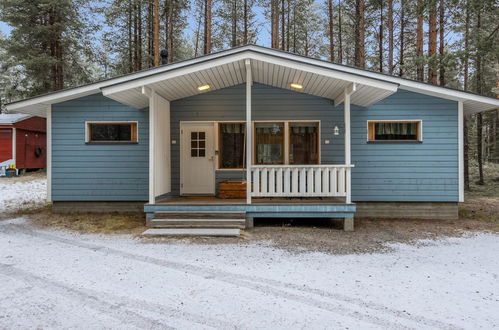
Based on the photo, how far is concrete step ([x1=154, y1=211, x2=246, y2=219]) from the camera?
17.7 ft

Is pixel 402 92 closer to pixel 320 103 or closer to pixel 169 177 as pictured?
pixel 320 103

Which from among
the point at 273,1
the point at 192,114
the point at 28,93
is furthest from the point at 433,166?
the point at 28,93

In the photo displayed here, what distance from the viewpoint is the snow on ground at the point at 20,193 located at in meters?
8.08

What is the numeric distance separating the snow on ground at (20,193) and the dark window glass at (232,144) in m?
5.42

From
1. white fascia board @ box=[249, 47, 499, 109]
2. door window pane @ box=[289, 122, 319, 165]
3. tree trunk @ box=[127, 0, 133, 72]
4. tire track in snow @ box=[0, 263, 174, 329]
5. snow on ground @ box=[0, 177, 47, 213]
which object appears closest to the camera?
tire track in snow @ box=[0, 263, 174, 329]

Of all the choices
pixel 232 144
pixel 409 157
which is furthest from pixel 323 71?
pixel 409 157

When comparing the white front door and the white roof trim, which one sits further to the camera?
the white front door

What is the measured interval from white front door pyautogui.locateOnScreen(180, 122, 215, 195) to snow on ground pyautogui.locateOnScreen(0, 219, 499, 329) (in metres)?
2.55

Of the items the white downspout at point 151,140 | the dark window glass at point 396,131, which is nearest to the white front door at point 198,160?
the white downspout at point 151,140

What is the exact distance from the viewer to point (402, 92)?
645 cm

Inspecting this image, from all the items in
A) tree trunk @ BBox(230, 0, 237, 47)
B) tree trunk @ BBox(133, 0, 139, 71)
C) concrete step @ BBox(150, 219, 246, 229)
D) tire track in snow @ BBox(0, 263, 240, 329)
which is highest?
tree trunk @ BBox(230, 0, 237, 47)

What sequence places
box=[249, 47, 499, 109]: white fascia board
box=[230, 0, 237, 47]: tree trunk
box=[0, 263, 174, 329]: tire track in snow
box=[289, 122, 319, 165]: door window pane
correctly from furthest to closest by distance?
box=[230, 0, 237, 47]: tree trunk < box=[289, 122, 319, 165]: door window pane < box=[249, 47, 499, 109]: white fascia board < box=[0, 263, 174, 329]: tire track in snow

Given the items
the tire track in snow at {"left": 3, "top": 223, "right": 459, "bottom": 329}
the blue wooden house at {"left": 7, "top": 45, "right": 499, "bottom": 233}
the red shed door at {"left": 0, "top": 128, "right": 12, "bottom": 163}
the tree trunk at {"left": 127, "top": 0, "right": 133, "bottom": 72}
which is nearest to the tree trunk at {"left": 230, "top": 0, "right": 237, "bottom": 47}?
the tree trunk at {"left": 127, "top": 0, "right": 133, "bottom": 72}

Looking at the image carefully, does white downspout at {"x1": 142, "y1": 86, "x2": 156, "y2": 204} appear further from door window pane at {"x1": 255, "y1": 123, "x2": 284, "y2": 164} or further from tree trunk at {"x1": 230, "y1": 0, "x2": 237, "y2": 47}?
tree trunk at {"x1": 230, "y1": 0, "x2": 237, "y2": 47}
